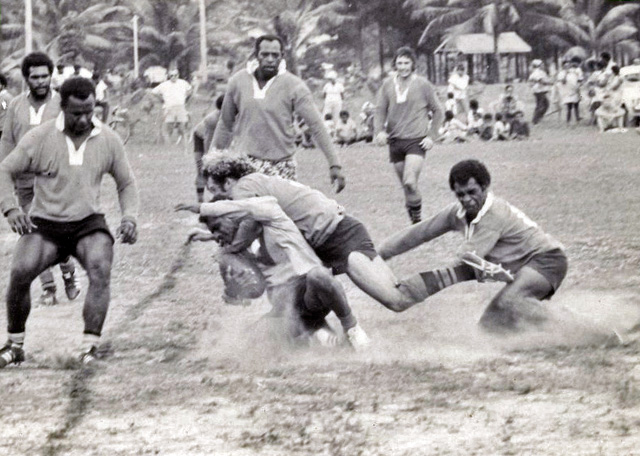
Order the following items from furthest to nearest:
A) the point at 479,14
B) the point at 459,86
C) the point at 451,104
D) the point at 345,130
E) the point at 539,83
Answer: the point at 345,130, the point at 451,104, the point at 459,86, the point at 539,83, the point at 479,14

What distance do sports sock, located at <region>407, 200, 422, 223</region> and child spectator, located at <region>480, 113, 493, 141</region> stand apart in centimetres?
169

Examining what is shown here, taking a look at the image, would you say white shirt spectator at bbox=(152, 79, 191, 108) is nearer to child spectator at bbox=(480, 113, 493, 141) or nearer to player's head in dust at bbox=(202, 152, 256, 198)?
player's head in dust at bbox=(202, 152, 256, 198)

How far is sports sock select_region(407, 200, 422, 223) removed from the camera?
28.1ft

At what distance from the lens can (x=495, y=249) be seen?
552cm

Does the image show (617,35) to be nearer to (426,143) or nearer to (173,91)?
(426,143)

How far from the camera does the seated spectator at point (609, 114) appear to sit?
6.65 meters

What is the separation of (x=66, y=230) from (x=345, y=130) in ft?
22.1

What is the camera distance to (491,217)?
5379 mm

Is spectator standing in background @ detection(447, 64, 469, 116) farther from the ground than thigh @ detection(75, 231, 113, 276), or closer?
farther from the ground

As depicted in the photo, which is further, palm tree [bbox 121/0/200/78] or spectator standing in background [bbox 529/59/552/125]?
spectator standing in background [bbox 529/59/552/125]

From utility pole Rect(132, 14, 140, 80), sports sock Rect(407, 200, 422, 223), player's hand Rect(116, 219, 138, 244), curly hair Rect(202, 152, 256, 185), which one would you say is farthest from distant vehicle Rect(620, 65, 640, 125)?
player's hand Rect(116, 219, 138, 244)

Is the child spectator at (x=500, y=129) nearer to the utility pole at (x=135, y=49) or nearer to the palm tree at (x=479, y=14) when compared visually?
the palm tree at (x=479, y=14)

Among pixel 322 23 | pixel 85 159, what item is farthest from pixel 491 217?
pixel 322 23

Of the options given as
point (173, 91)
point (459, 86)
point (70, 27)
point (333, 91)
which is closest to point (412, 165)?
point (459, 86)
